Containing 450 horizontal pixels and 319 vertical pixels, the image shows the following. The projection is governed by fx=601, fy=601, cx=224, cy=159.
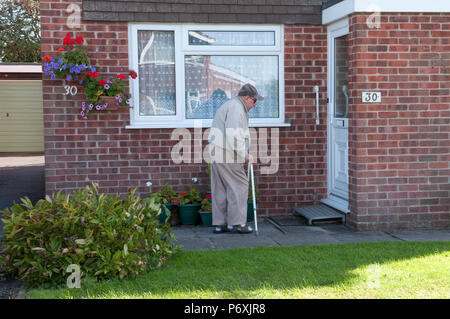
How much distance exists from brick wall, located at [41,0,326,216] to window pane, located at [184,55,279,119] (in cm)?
27

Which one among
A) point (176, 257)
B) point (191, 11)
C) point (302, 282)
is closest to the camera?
point (302, 282)

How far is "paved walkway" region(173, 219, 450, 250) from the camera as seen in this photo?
686cm

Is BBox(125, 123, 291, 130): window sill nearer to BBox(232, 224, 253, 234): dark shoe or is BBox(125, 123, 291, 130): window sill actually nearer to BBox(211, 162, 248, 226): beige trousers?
BBox(211, 162, 248, 226): beige trousers

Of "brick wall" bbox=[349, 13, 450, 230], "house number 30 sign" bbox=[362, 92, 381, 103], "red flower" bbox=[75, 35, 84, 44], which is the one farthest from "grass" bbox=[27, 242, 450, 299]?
"red flower" bbox=[75, 35, 84, 44]

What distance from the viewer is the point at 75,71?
7.63m

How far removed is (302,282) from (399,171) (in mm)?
3180

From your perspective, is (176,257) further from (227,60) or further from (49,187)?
(227,60)

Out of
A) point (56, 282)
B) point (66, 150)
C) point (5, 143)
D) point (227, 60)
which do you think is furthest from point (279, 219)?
point (5, 143)

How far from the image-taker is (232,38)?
845cm

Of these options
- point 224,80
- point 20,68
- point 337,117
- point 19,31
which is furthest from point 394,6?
point 19,31

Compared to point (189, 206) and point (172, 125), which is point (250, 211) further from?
point (172, 125)

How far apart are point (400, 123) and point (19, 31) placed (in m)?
24.3

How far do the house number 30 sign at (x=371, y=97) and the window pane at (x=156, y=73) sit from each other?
2.60 m
